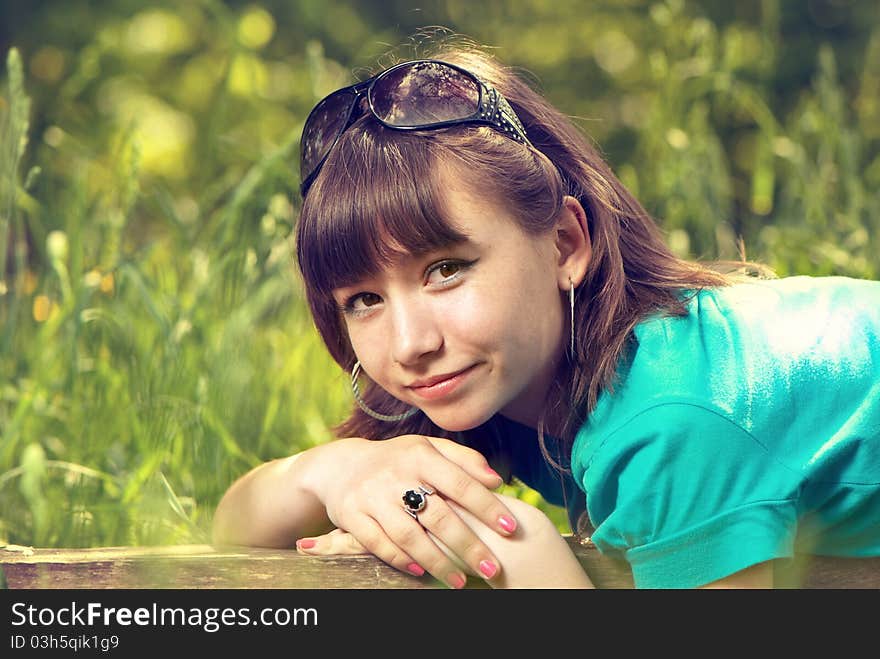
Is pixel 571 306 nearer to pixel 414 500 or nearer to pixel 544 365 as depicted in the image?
pixel 544 365

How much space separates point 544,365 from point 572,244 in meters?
0.22

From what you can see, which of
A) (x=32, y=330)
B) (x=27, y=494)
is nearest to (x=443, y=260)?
(x=27, y=494)

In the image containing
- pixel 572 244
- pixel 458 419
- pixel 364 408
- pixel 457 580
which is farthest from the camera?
pixel 364 408

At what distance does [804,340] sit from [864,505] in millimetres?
273

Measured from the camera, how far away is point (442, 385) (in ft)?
5.88

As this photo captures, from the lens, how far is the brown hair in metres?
1.78

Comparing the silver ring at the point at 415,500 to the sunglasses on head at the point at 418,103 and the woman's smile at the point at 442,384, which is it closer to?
the woman's smile at the point at 442,384

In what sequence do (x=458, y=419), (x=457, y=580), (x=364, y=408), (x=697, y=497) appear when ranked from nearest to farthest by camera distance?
(x=697, y=497) → (x=457, y=580) → (x=458, y=419) → (x=364, y=408)

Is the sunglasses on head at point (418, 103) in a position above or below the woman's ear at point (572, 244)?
above

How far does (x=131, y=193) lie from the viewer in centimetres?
264

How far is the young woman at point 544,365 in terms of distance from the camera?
1626 mm

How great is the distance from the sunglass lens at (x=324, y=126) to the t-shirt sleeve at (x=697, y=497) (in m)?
0.73

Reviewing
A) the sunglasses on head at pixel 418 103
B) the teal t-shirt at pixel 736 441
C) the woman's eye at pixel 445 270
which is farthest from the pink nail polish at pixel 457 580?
the sunglasses on head at pixel 418 103

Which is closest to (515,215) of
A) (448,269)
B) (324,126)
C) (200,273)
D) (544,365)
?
(448,269)
